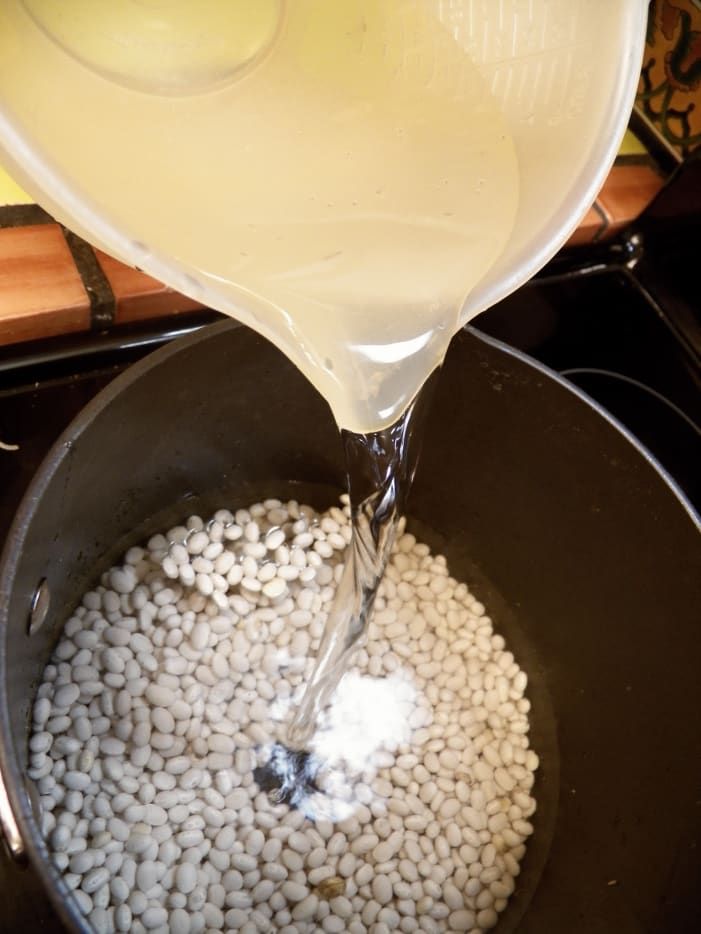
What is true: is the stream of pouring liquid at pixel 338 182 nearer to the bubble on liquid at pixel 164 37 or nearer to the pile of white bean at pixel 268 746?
the bubble on liquid at pixel 164 37

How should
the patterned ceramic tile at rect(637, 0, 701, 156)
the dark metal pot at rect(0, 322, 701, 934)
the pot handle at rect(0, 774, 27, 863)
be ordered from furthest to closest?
1. the patterned ceramic tile at rect(637, 0, 701, 156)
2. the dark metal pot at rect(0, 322, 701, 934)
3. the pot handle at rect(0, 774, 27, 863)

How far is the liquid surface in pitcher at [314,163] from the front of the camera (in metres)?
0.53

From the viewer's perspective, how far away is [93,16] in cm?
51

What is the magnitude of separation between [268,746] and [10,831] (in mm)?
423

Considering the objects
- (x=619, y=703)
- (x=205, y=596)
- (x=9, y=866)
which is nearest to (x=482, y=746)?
(x=619, y=703)

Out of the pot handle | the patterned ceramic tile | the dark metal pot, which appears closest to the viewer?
the pot handle

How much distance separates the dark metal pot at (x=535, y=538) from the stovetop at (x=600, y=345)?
8cm

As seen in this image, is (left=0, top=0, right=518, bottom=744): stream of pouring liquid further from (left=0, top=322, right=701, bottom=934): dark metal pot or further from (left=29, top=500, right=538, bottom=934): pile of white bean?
(left=29, top=500, right=538, bottom=934): pile of white bean

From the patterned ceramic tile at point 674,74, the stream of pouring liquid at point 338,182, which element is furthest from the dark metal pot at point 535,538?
the patterned ceramic tile at point 674,74

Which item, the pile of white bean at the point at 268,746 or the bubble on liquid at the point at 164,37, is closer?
the bubble on liquid at the point at 164,37

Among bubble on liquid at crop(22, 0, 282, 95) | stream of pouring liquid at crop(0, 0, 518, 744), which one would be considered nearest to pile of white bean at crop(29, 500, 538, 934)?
stream of pouring liquid at crop(0, 0, 518, 744)

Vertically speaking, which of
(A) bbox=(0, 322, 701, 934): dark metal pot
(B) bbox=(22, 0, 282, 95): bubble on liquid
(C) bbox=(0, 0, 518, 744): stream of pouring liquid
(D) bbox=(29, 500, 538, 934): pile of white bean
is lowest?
(D) bbox=(29, 500, 538, 934): pile of white bean

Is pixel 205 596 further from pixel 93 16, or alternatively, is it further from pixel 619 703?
pixel 93 16

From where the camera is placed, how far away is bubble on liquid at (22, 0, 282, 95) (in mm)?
510
